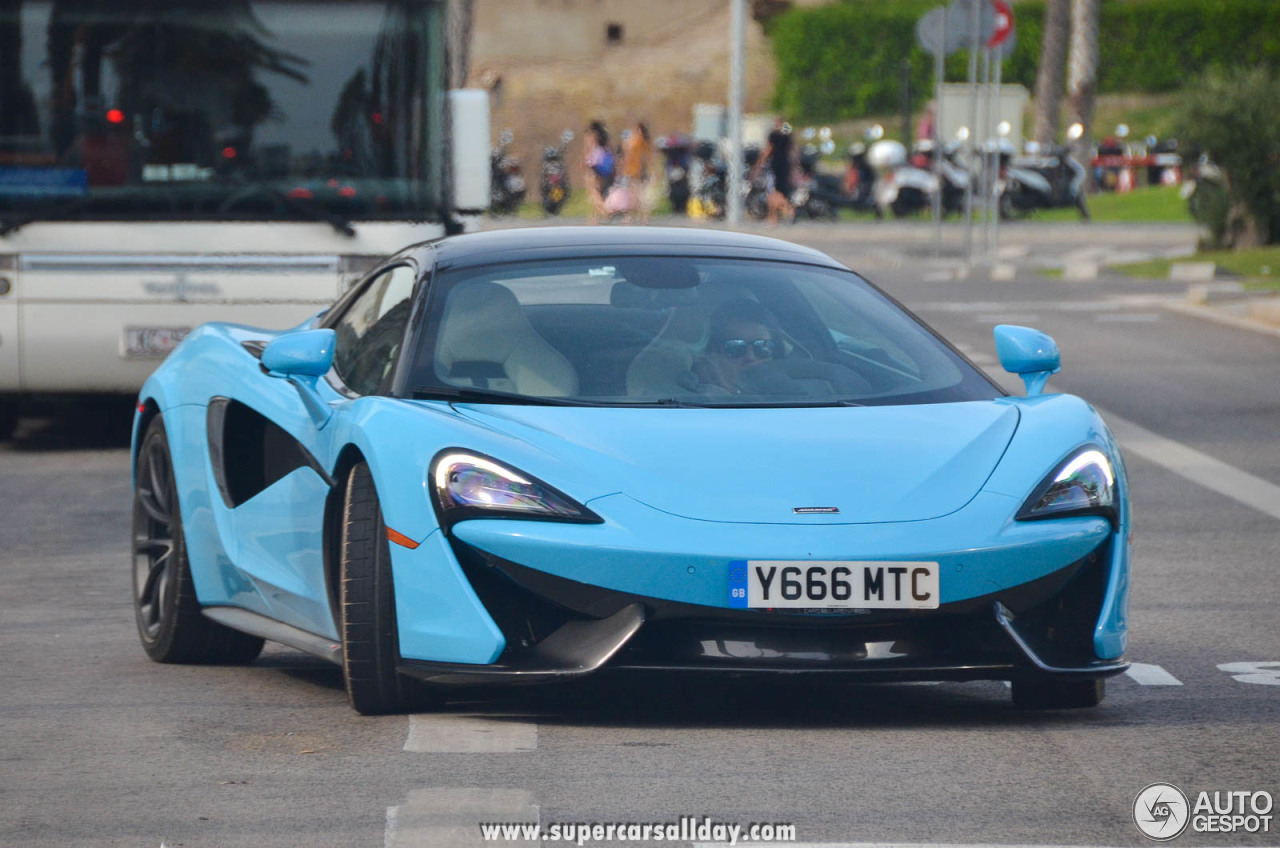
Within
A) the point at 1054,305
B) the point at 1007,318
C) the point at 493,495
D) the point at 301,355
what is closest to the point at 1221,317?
the point at 1007,318

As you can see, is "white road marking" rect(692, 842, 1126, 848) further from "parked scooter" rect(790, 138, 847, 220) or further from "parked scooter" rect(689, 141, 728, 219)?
"parked scooter" rect(689, 141, 728, 219)

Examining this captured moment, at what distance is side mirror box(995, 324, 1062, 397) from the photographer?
651 cm

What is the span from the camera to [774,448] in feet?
18.7

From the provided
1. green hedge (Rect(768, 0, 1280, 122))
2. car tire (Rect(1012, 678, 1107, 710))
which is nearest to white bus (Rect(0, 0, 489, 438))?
car tire (Rect(1012, 678, 1107, 710))

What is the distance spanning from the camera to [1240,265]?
26688mm

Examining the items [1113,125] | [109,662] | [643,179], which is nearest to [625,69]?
[1113,125]

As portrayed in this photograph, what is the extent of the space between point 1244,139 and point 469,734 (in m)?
23.6

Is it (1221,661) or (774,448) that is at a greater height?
(774,448)

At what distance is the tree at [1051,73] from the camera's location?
147 feet

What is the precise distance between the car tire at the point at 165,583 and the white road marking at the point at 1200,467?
4937 millimetres

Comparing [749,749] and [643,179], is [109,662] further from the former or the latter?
[643,179]

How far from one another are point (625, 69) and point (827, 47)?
24.0 ft

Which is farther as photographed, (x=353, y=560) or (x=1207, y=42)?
(x=1207, y=42)

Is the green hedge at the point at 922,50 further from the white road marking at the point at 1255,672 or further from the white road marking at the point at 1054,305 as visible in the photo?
the white road marking at the point at 1255,672
